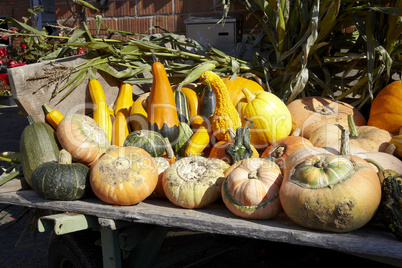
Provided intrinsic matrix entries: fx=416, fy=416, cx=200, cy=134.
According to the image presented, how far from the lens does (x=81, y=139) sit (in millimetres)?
2430

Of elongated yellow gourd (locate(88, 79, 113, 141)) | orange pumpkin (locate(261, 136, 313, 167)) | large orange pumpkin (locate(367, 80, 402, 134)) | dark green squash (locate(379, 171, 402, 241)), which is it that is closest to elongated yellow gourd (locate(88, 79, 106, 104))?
elongated yellow gourd (locate(88, 79, 113, 141))

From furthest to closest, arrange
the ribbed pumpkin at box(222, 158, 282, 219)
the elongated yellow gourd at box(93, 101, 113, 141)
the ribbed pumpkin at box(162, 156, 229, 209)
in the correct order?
1. the elongated yellow gourd at box(93, 101, 113, 141)
2. the ribbed pumpkin at box(162, 156, 229, 209)
3. the ribbed pumpkin at box(222, 158, 282, 219)

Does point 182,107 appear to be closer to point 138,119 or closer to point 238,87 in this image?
point 138,119

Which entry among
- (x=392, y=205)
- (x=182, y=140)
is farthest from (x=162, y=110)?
(x=392, y=205)

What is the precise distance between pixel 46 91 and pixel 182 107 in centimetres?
95

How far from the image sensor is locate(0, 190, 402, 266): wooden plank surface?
1.52 m

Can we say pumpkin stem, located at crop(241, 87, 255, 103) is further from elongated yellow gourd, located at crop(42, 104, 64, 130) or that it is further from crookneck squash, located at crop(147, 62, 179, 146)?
elongated yellow gourd, located at crop(42, 104, 64, 130)

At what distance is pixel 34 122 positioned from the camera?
271 cm

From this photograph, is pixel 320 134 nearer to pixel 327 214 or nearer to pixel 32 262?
pixel 327 214

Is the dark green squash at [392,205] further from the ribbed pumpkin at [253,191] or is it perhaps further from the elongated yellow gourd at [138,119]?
the elongated yellow gourd at [138,119]

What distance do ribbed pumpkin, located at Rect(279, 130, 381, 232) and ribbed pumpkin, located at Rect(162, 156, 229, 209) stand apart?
16.3 inches

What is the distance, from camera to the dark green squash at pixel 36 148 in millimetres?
2459

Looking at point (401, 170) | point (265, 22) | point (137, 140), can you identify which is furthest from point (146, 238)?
point (265, 22)

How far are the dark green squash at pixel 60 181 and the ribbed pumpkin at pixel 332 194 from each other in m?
1.08
